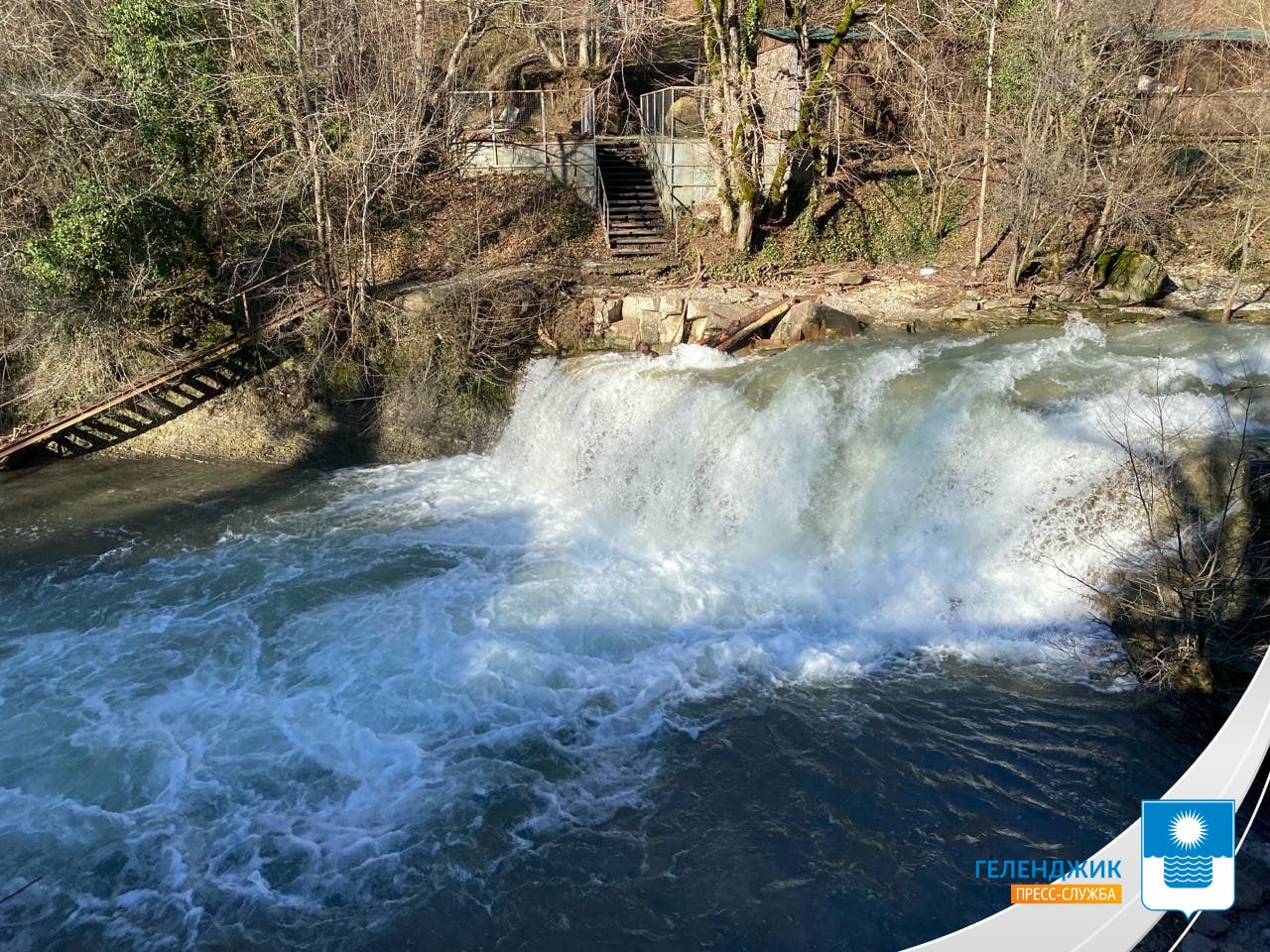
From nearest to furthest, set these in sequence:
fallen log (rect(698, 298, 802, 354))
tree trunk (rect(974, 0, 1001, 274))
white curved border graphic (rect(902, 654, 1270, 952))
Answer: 1. white curved border graphic (rect(902, 654, 1270, 952))
2. fallen log (rect(698, 298, 802, 354))
3. tree trunk (rect(974, 0, 1001, 274))

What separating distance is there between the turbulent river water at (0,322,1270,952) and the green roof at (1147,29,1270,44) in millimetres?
6356

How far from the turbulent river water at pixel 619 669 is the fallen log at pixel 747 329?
0.41 meters

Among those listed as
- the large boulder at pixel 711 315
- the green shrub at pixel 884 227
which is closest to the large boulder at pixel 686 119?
the green shrub at pixel 884 227

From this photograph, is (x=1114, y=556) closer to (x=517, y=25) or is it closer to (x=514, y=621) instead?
(x=514, y=621)

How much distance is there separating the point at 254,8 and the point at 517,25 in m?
7.71

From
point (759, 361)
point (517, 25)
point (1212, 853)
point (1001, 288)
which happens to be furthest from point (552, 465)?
point (517, 25)

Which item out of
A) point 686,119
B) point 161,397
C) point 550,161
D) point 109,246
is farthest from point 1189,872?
point 686,119

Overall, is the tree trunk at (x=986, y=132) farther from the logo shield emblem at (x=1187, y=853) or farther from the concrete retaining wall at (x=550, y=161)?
the logo shield emblem at (x=1187, y=853)

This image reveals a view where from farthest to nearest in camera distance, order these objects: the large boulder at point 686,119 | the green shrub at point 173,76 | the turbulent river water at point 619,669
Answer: the large boulder at point 686,119
the green shrub at point 173,76
the turbulent river water at point 619,669

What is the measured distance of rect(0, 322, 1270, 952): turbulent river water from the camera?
6293 millimetres

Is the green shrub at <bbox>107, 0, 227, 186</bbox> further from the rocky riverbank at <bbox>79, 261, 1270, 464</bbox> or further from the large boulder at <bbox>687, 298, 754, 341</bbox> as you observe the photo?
the large boulder at <bbox>687, 298, 754, 341</bbox>

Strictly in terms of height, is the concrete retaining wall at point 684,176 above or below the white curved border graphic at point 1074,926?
above

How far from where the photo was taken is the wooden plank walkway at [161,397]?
13.6m

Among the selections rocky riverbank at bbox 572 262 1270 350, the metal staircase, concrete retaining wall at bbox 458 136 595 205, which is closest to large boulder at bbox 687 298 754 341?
rocky riverbank at bbox 572 262 1270 350
